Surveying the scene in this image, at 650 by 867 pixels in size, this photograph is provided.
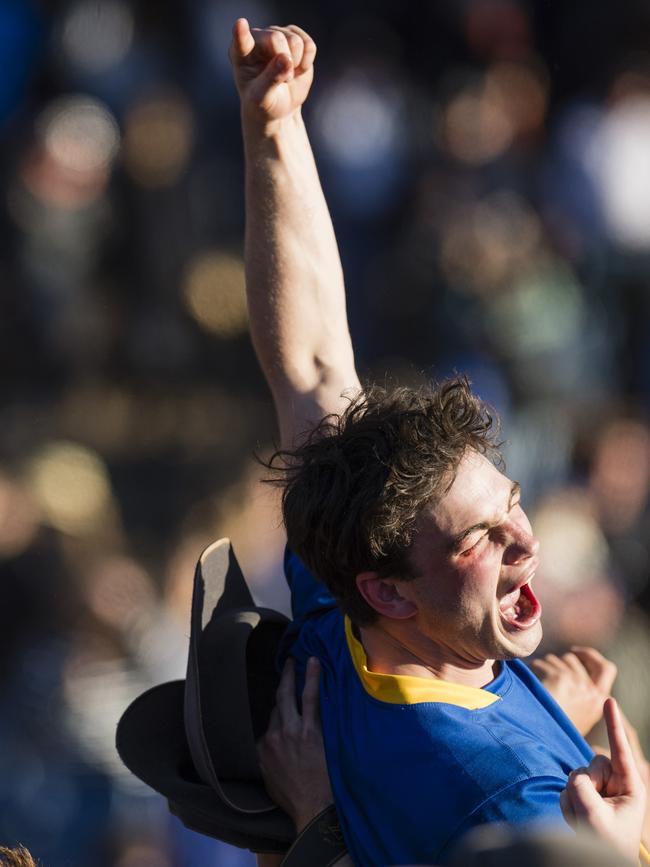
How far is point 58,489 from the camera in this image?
3.02 meters

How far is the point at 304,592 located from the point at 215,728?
288mm

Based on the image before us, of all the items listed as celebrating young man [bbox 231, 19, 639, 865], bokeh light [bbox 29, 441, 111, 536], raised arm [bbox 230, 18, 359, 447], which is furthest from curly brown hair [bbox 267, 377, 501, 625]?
bokeh light [bbox 29, 441, 111, 536]

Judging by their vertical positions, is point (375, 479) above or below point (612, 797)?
above

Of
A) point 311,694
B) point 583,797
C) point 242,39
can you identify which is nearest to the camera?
point 583,797

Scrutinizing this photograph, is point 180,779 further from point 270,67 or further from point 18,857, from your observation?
point 270,67

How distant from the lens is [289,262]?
182cm

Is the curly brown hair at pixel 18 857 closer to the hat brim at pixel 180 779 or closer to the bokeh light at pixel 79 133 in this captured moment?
the hat brim at pixel 180 779

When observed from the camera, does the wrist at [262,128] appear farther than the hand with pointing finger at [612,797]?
Yes

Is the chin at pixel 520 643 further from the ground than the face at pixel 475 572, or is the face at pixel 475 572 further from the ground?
the face at pixel 475 572

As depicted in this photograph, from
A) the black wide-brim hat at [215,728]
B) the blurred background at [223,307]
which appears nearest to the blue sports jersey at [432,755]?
the black wide-brim hat at [215,728]

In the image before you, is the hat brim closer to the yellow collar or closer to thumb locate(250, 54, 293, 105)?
the yellow collar

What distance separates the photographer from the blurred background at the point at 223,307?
2924 mm

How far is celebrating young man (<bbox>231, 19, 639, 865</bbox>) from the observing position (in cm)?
129

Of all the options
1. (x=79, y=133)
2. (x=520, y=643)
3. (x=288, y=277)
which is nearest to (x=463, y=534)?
(x=520, y=643)
